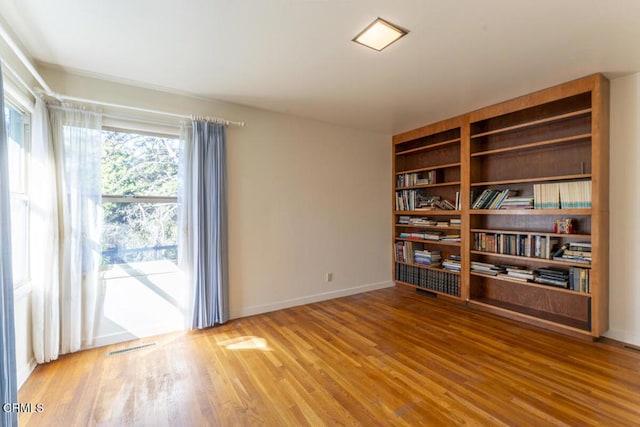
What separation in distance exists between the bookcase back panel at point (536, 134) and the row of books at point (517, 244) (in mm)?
1039

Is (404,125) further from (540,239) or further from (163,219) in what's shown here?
(163,219)

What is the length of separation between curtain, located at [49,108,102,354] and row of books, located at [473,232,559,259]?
407 centimetres

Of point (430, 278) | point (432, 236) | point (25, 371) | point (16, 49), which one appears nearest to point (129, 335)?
point (25, 371)

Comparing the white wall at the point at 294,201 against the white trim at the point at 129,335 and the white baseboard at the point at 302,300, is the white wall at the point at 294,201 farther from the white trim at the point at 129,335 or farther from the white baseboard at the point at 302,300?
the white trim at the point at 129,335

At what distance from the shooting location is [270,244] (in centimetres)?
342

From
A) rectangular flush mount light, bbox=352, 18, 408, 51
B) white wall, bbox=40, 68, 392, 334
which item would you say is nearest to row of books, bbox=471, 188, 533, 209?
white wall, bbox=40, 68, 392, 334

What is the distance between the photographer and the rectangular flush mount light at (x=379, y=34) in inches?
72.0

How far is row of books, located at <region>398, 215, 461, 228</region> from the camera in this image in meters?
3.71

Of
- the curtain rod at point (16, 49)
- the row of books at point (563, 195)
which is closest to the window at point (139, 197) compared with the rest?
the curtain rod at point (16, 49)

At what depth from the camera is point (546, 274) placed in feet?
9.37

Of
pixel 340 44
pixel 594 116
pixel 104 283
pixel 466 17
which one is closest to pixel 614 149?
pixel 594 116

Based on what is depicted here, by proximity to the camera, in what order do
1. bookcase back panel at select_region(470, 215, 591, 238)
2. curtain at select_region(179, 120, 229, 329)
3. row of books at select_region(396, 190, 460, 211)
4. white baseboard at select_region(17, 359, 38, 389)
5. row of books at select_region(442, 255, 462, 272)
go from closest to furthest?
white baseboard at select_region(17, 359, 38, 389) < bookcase back panel at select_region(470, 215, 591, 238) < curtain at select_region(179, 120, 229, 329) < row of books at select_region(442, 255, 462, 272) < row of books at select_region(396, 190, 460, 211)

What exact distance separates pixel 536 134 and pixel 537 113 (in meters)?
0.23

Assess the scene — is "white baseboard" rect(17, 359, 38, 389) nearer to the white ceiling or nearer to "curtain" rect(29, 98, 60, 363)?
"curtain" rect(29, 98, 60, 363)
